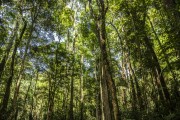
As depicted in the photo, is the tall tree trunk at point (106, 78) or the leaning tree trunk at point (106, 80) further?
the tall tree trunk at point (106, 78)

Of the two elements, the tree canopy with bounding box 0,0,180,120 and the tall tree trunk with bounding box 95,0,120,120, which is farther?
the tree canopy with bounding box 0,0,180,120

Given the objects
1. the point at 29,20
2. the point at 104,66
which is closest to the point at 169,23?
the point at 104,66

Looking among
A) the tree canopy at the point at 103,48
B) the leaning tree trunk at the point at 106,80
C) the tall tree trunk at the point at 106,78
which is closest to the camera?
the leaning tree trunk at the point at 106,80

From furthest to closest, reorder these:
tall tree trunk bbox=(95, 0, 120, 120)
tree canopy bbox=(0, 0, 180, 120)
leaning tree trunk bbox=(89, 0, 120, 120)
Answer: tree canopy bbox=(0, 0, 180, 120), tall tree trunk bbox=(95, 0, 120, 120), leaning tree trunk bbox=(89, 0, 120, 120)

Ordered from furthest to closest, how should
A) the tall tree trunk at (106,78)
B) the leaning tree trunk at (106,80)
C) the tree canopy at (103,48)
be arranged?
the tree canopy at (103,48)
the tall tree trunk at (106,78)
the leaning tree trunk at (106,80)

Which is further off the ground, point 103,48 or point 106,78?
point 103,48

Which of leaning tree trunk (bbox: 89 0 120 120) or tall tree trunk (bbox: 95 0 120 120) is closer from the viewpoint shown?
leaning tree trunk (bbox: 89 0 120 120)

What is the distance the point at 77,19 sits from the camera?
2298cm

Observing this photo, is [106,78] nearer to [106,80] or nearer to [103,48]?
[106,80]

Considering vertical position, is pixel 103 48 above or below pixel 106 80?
above

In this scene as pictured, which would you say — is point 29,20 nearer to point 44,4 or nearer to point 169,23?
point 44,4

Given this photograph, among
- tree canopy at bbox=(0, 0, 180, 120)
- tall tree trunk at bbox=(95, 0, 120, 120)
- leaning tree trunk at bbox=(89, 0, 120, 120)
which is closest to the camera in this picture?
leaning tree trunk at bbox=(89, 0, 120, 120)

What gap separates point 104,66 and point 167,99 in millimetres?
5537

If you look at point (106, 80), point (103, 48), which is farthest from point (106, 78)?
point (103, 48)
